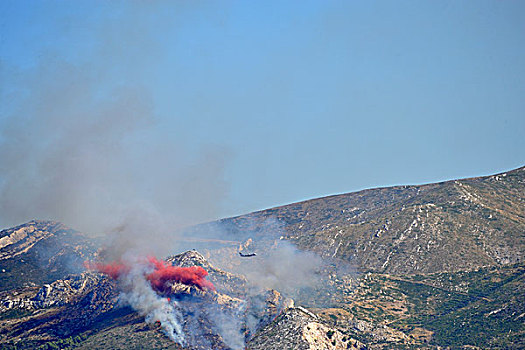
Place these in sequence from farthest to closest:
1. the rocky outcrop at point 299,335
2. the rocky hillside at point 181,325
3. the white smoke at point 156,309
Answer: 1. the white smoke at point 156,309
2. the rocky hillside at point 181,325
3. the rocky outcrop at point 299,335

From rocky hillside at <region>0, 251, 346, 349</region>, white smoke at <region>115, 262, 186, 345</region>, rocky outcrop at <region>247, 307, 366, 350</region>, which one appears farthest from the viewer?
white smoke at <region>115, 262, 186, 345</region>

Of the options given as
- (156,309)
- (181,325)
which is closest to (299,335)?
(181,325)

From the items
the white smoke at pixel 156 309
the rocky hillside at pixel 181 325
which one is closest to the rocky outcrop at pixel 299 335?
the rocky hillside at pixel 181 325

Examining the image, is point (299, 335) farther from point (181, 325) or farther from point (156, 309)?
point (156, 309)

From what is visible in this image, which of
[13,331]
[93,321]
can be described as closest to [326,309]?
[93,321]

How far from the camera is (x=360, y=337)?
179 metres

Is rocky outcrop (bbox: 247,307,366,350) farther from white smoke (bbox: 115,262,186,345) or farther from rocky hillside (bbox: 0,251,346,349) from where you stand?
white smoke (bbox: 115,262,186,345)

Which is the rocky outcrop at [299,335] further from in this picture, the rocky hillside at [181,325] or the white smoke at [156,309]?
the white smoke at [156,309]

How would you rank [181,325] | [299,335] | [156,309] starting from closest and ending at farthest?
[299,335]
[181,325]
[156,309]

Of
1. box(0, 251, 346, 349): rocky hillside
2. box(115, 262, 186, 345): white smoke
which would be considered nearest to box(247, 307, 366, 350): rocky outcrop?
box(0, 251, 346, 349): rocky hillside

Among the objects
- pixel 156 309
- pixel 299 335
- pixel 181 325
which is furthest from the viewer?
pixel 156 309

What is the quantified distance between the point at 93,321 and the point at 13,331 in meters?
25.8

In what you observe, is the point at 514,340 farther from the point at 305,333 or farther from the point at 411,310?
the point at 305,333

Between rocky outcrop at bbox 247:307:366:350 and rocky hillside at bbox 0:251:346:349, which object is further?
rocky hillside at bbox 0:251:346:349
